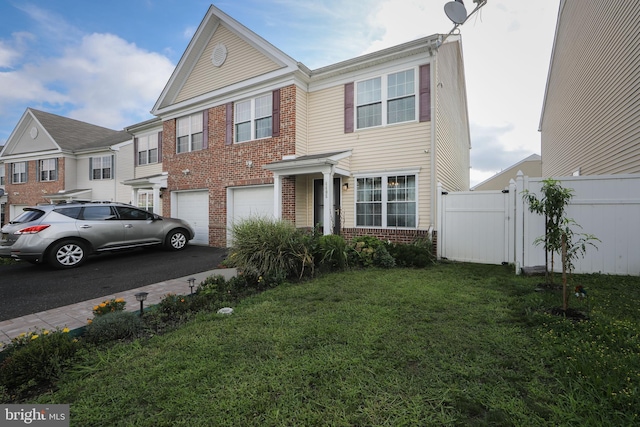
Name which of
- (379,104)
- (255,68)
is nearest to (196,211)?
(255,68)

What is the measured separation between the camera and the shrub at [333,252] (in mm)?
6012

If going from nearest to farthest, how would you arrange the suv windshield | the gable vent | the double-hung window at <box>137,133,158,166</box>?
the suv windshield
the gable vent
the double-hung window at <box>137,133,158,166</box>

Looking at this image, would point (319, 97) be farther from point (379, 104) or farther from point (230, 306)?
point (230, 306)

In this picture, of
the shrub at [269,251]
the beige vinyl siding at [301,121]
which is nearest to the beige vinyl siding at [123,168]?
the beige vinyl siding at [301,121]

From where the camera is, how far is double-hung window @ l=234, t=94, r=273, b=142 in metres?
9.73

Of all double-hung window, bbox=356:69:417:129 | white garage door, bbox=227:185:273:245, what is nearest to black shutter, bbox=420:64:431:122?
double-hung window, bbox=356:69:417:129

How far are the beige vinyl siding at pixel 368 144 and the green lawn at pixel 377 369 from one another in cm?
464

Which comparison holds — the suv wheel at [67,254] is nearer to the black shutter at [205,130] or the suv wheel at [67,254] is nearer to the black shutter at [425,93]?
the black shutter at [205,130]

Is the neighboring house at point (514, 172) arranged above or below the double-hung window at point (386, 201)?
above

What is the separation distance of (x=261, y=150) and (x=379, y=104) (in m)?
4.25

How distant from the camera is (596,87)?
7984mm

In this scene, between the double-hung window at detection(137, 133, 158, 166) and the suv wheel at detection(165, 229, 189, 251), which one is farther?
the double-hung window at detection(137, 133, 158, 166)

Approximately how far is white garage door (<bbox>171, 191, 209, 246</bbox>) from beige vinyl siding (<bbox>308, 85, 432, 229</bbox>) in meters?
5.17

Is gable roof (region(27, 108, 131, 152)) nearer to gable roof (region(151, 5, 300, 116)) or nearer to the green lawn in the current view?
gable roof (region(151, 5, 300, 116))
